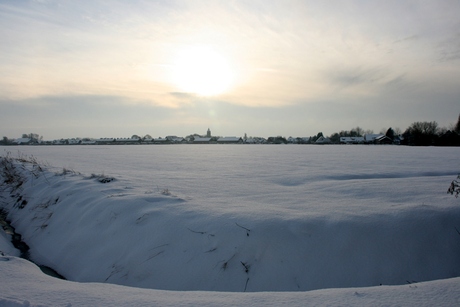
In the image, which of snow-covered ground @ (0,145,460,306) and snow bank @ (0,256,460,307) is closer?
snow bank @ (0,256,460,307)

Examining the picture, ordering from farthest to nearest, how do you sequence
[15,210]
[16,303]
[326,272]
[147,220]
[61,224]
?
[15,210] < [61,224] < [147,220] < [326,272] < [16,303]

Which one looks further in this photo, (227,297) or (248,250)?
(248,250)

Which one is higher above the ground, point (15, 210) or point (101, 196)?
point (101, 196)

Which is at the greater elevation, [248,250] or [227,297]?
[227,297]

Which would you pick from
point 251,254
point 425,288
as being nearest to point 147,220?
point 251,254

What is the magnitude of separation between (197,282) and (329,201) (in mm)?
4442

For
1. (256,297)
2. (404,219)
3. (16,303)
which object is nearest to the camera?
(16,303)

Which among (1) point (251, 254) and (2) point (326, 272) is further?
(1) point (251, 254)

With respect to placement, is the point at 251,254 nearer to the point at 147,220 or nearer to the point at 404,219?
the point at 147,220

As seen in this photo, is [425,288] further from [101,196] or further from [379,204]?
[101,196]

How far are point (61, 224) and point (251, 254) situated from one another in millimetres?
6254

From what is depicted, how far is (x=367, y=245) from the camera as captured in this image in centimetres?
545

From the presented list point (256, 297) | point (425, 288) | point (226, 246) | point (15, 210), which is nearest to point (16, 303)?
point (256, 297)

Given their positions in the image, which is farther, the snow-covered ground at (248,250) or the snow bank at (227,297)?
the snow-covered ground at (248,250)
